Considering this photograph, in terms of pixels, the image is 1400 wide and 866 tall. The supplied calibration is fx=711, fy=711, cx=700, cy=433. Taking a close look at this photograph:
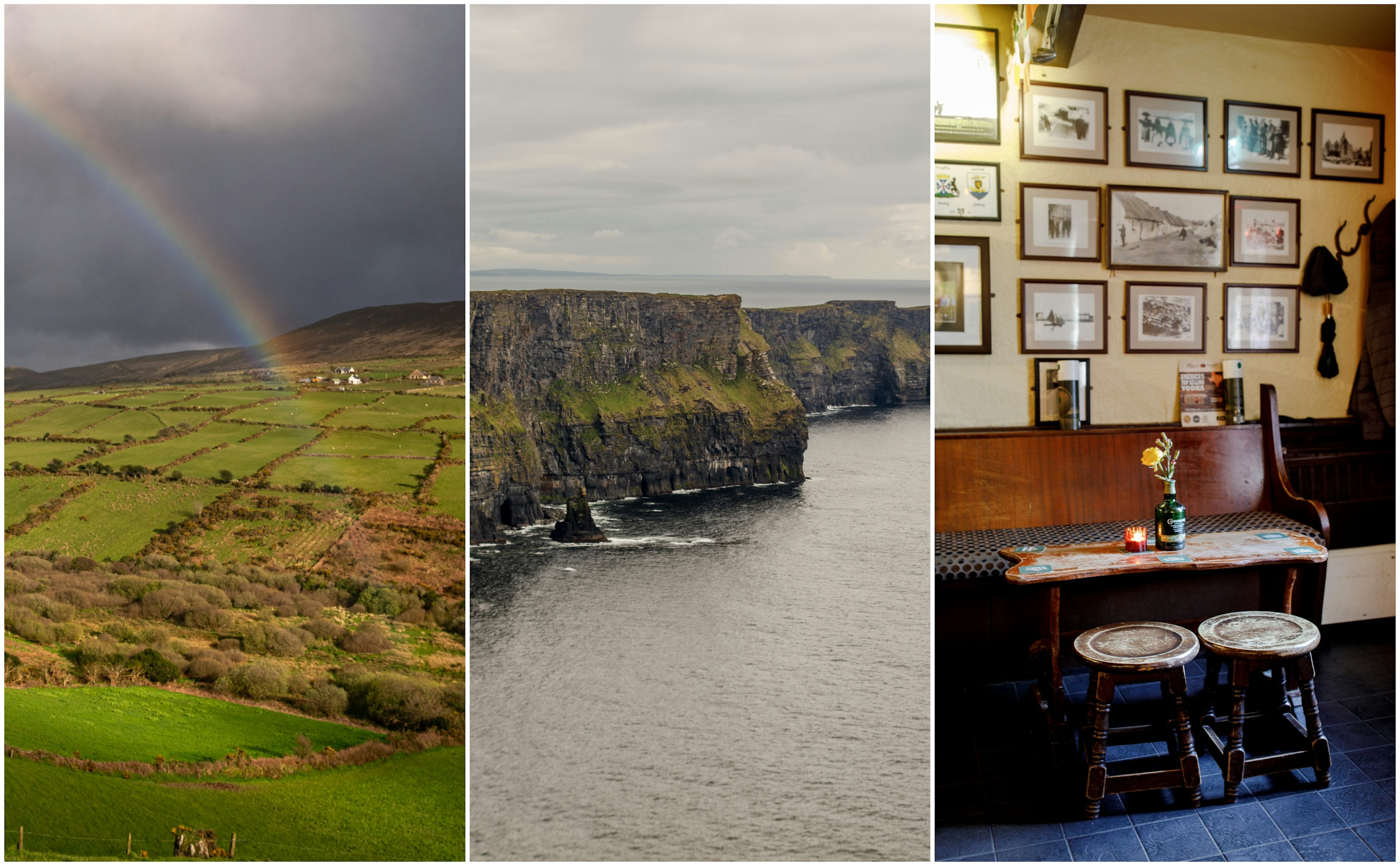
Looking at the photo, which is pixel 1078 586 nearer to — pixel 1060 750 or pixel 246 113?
pixel 1060 750

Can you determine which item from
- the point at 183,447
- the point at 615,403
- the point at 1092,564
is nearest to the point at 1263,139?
the point at 1092,564

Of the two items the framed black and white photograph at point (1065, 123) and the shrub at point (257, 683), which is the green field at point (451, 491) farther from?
the framed black and white photograph at point (1065, 123)

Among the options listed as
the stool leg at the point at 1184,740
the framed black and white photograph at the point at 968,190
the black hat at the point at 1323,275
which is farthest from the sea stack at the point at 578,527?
the black hat at the point at 1323,275

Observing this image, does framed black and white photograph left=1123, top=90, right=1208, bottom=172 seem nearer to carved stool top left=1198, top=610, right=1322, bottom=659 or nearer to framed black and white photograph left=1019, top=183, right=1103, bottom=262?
framed black and white photograph left=1019, top=183, right=1103, bottom=262

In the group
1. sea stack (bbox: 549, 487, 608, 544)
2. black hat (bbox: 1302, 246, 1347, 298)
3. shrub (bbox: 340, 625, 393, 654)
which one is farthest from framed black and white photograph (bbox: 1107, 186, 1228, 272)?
shrub (bbox: 340, 625, 393, 654)

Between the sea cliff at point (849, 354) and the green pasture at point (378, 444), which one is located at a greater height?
the sea cliff at point (849, 354)

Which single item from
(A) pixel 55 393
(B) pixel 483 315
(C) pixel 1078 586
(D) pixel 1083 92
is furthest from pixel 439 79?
(C) pixel 1078 586
